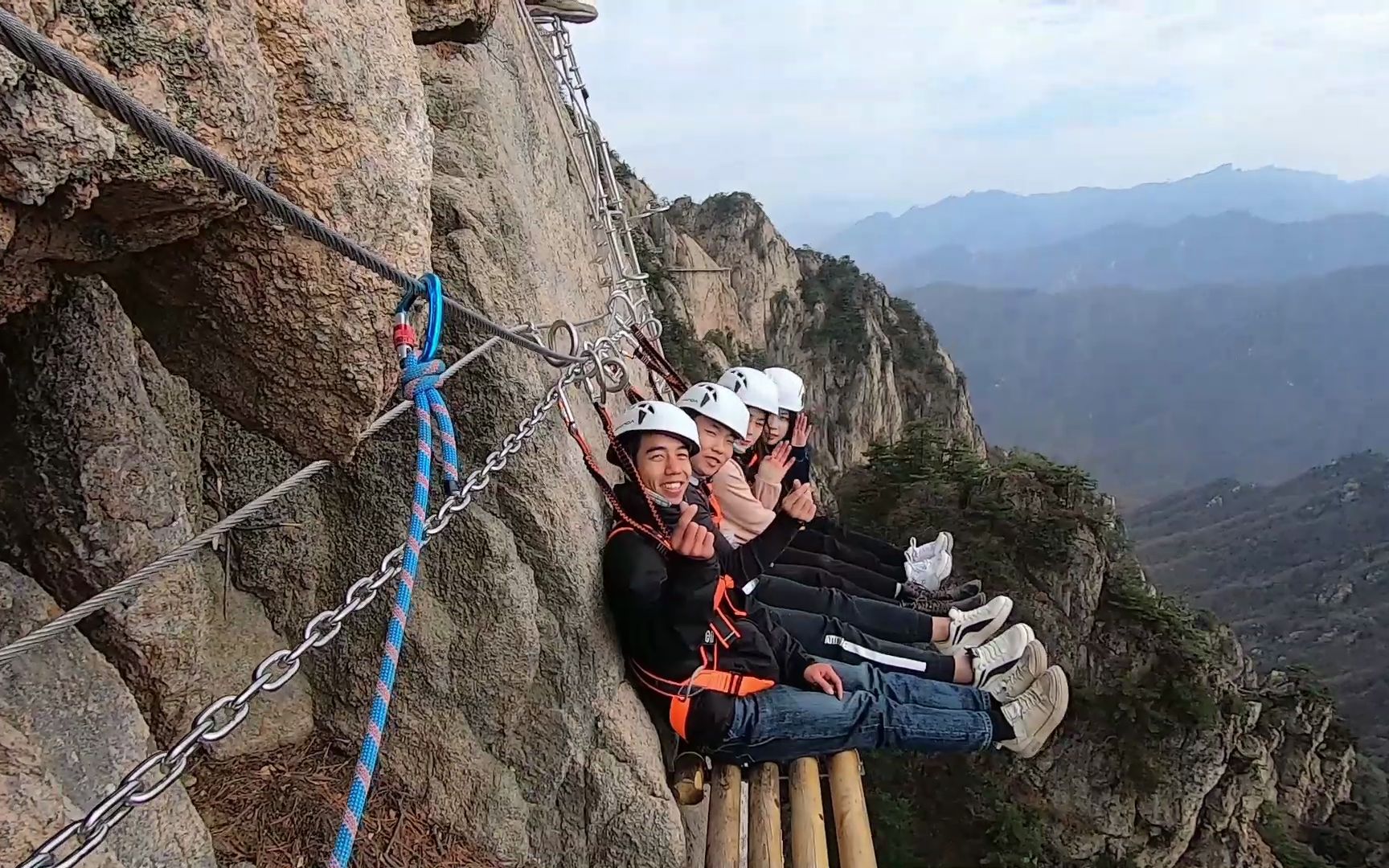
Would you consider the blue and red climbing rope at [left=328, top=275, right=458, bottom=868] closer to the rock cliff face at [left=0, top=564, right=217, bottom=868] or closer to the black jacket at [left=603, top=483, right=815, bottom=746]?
the rock cliff face at [left=0, top=564, right=217, bottom=868]

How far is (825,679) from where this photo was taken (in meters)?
4.64

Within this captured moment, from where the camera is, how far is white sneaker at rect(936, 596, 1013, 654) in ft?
18.8

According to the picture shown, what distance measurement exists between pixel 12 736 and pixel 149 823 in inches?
18.2

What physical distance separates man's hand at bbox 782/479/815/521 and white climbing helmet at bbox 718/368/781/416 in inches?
43.8

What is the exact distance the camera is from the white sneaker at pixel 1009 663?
514cm

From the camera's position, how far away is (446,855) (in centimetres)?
331

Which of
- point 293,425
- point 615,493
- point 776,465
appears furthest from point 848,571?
point 293,425

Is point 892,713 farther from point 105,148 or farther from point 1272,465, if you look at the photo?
point 1272,465

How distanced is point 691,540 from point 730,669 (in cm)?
83

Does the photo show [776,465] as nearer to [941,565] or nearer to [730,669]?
[941,565]

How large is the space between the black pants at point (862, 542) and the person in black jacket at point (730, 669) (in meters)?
1.93

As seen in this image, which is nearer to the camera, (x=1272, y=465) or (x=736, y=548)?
(x=736, y=548)

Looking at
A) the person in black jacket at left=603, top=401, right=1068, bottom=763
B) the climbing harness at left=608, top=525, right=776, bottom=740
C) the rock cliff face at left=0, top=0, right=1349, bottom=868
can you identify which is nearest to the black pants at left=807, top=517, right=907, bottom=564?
the person in black jacket at left=603, top=401, right=1068, bottom=763

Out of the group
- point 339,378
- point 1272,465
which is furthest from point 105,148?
point 1272,465
